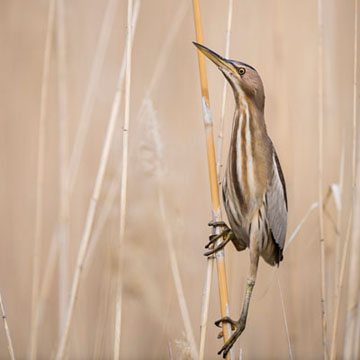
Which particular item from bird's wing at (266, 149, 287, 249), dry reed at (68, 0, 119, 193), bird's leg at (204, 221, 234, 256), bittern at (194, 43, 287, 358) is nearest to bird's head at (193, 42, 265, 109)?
bittern at (194, 43, 287, 358)

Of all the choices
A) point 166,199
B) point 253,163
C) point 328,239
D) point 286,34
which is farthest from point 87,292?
point 286,34

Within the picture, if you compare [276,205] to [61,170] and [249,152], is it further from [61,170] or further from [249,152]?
[61,170]

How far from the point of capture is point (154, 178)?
4.56 feet

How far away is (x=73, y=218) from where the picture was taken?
6.91 feet

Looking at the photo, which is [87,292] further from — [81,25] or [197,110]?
[81,25]

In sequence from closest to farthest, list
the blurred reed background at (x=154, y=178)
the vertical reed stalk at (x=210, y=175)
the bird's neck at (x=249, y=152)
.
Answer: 1. the vertical reed stalk at (x=210, y=175)
2. the bird's neck at (x=249, y=152)
3. the blurred reed background at (x=154, y=178)

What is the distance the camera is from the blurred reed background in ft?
4.86

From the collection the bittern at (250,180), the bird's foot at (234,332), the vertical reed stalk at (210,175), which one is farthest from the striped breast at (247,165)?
the bird's foot at (234,332)

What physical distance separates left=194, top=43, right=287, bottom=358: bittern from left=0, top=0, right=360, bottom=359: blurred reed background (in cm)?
18

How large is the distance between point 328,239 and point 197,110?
0.84m

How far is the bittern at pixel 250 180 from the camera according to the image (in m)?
1.19

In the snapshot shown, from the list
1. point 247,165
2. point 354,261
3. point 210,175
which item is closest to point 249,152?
point 247,165

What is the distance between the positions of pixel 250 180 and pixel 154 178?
27 centimetres

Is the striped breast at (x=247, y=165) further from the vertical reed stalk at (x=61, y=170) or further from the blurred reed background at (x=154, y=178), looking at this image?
the vertical reed stalk at (x=61, y=170)
